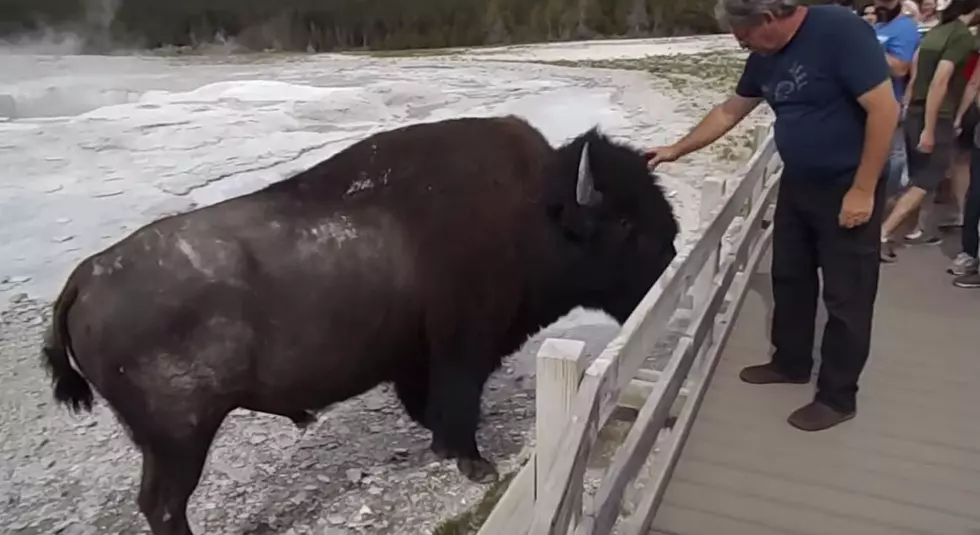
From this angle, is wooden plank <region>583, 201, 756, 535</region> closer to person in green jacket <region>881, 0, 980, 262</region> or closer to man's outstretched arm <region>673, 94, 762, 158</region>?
man's outstretched arm <region>673, 94, 762, 158</region>

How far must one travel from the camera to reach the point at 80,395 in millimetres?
2932

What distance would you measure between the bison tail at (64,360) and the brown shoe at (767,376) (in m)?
2.39

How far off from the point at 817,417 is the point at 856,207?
0.77 metres

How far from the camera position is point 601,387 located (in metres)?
2.08

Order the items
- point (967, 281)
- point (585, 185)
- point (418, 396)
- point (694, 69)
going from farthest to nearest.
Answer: point (694, 69) < point (967, 281) < point (418, 396) < point (585, 185)

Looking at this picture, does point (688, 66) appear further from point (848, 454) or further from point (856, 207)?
point (848, 454)

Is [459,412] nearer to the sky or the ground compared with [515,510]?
nearer to the ground

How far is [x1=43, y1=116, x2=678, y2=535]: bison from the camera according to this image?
2.79 m

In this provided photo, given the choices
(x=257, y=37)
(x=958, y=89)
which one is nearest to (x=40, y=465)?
(x=958, y=89)

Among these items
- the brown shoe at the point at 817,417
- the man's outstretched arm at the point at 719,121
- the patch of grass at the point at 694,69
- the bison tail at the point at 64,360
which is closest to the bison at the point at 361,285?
the bison tail at the point at 64,360

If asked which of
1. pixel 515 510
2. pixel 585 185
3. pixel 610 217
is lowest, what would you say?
pixel 515 510

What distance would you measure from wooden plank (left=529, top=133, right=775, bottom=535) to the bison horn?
54 centimetres

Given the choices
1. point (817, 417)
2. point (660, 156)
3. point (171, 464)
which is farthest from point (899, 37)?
point (171, 464)

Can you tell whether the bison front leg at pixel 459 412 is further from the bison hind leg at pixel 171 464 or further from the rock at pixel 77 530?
the rock at pixel 77 530
